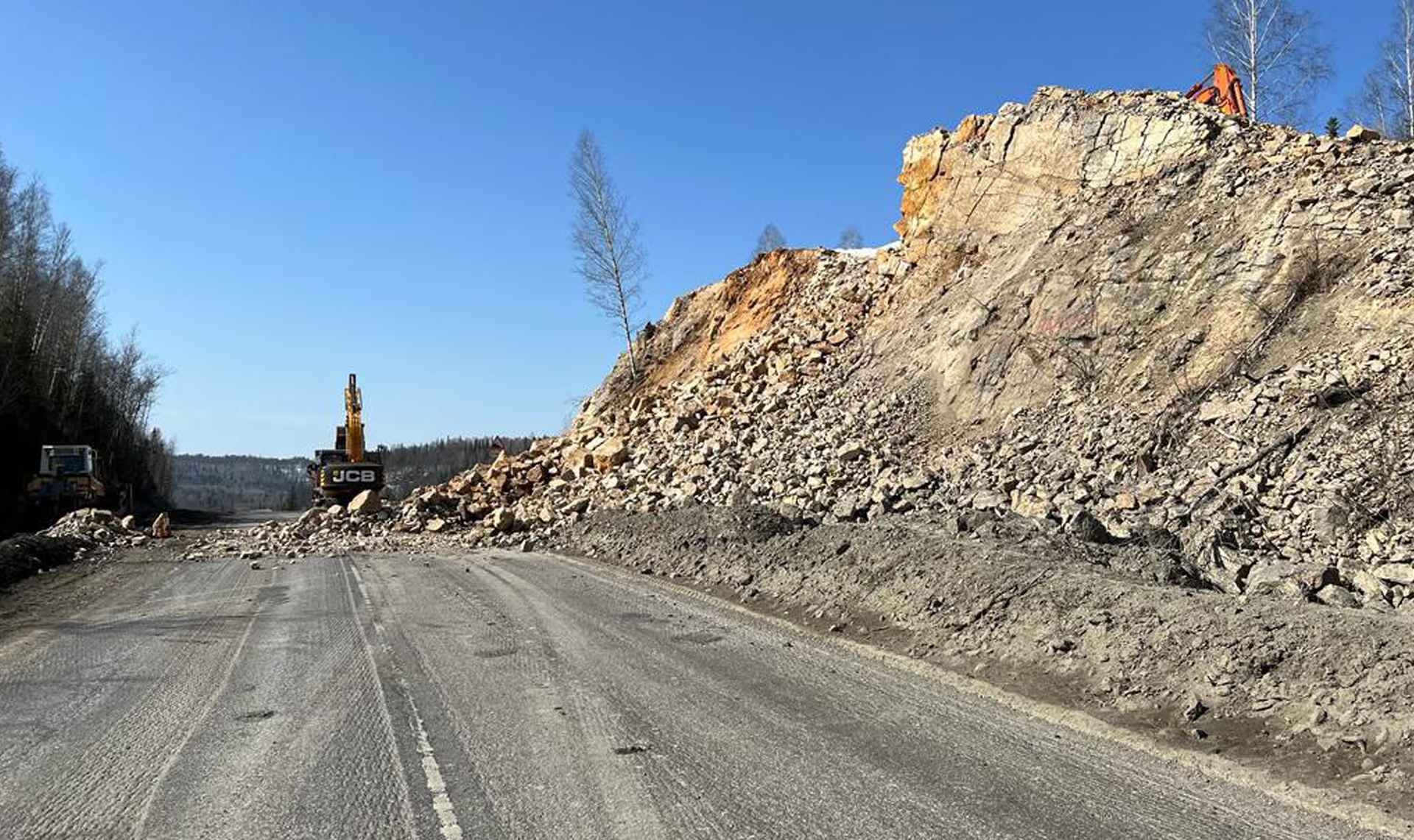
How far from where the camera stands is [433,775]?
476 cm

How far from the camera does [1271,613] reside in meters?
6.04

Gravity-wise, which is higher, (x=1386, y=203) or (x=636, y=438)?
(x=1386, y=203)

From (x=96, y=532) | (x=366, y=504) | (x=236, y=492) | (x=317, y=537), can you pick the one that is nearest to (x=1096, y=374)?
(x=317, y=537)

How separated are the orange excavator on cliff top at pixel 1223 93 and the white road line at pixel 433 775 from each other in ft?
62.3

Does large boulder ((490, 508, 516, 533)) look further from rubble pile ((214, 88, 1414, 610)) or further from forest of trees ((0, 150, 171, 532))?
forest of trees ((0, 150, 171, 532))

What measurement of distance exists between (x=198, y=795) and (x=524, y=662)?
10.4ft

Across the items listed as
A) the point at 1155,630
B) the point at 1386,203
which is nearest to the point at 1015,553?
the point at 1155,630

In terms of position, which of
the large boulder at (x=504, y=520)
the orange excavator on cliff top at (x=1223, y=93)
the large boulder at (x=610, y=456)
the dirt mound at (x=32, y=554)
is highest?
the orange excavator on cliff top at (x=1223, y=93)

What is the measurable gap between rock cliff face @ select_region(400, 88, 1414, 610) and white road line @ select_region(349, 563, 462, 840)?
257 inches

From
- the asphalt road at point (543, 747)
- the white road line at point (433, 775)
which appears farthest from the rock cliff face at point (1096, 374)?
the white road line at point (433, 775)

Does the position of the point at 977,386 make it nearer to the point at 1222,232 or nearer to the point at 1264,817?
the point at 1222,232

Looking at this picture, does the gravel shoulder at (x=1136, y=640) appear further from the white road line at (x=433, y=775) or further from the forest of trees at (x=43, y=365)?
the forest of trees at (x=43, y=365)

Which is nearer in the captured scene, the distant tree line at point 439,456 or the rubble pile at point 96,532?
the rubble pile at point 96,532

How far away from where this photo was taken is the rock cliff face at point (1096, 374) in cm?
927
